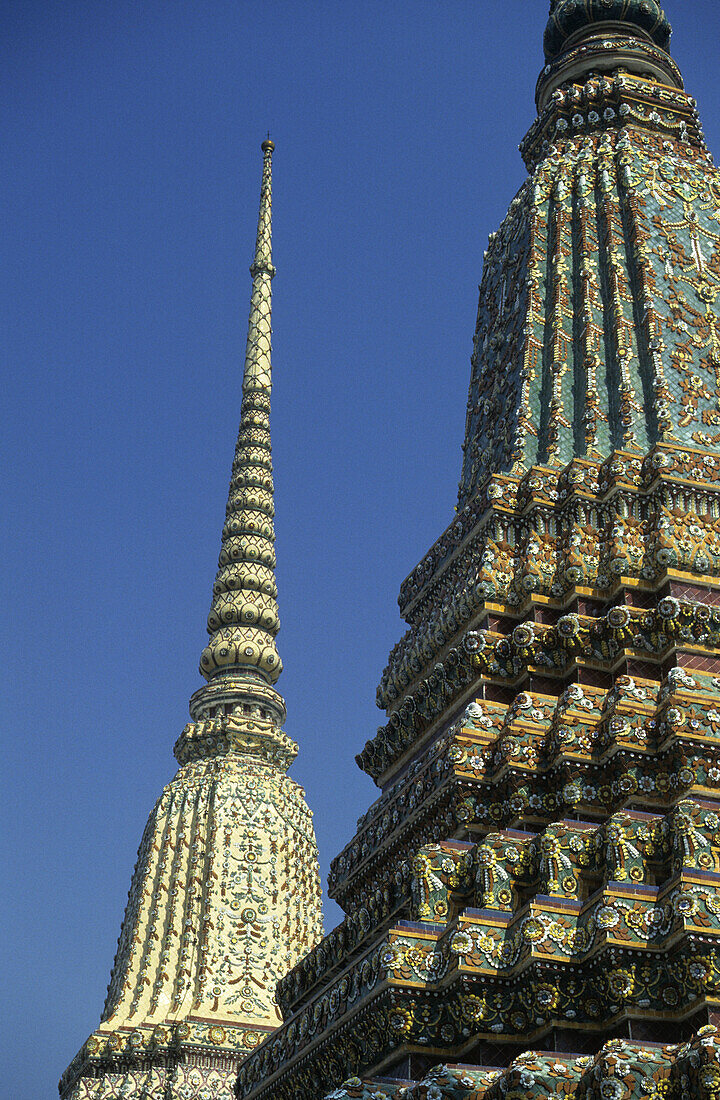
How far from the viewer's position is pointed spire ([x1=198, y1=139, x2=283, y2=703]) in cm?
2738

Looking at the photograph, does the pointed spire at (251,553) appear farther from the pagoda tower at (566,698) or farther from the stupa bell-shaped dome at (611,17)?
the stupa bell-shaped dome at (611,17)

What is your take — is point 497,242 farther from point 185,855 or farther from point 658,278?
point 185,855

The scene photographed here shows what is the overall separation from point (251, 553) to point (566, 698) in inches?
741

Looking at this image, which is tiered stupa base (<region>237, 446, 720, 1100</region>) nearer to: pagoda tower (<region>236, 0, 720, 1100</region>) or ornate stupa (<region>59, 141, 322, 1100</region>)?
pagoda tower (<region>236, 0, 720, 1100</region>)

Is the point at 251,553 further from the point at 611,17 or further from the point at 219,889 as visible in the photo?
the point at 611,17

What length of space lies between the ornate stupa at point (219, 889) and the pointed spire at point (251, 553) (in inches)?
1.5

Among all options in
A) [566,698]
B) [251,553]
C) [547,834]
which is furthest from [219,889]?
[547,834]

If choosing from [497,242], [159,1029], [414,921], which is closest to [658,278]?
[497,242]

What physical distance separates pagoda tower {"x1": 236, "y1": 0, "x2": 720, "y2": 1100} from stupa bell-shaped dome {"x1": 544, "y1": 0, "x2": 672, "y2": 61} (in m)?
0.33

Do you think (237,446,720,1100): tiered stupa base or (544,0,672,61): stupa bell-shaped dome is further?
(544,0,672,61): stupa bell-shaped dome

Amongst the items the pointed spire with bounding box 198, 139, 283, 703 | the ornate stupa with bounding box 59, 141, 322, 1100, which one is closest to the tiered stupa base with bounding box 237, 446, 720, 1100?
the ornate stupa with bounding box 59, 141, 322, 1100

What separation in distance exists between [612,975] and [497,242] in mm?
9412

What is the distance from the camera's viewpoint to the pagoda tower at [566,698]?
8.66 metres

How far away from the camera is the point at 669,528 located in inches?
442
